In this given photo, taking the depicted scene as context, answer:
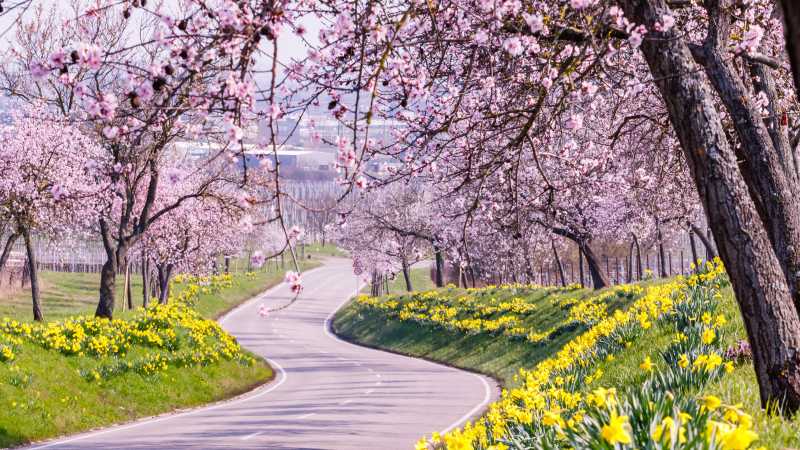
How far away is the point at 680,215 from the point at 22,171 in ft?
68.9

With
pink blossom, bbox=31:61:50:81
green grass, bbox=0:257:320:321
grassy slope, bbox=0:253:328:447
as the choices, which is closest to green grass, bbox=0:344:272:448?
grassy slope, bbox=0:253:328:447

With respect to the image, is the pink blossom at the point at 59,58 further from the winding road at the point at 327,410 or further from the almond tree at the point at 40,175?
the almond tree at the point at 40,175

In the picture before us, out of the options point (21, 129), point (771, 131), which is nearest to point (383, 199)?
point (21, 129)

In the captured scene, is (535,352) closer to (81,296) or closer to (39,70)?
(39,70)

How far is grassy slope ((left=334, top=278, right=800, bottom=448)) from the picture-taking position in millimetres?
6324

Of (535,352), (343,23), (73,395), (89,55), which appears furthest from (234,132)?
(535,352)

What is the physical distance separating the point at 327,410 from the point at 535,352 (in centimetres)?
944

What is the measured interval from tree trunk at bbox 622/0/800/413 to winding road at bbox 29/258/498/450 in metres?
8.76

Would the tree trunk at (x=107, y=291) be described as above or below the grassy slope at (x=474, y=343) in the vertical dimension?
above

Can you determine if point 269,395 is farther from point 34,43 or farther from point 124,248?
point 34,43

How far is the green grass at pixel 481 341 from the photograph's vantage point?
27.5 meters

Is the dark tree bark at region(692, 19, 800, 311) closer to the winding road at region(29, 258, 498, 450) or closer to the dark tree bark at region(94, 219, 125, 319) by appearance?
the winding road at region(29, 258, 498, 450)

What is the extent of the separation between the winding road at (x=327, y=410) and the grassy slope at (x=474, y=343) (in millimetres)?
947

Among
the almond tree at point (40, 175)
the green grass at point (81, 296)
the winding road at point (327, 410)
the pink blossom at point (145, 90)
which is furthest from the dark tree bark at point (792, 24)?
the green grass at point (81, 296)
